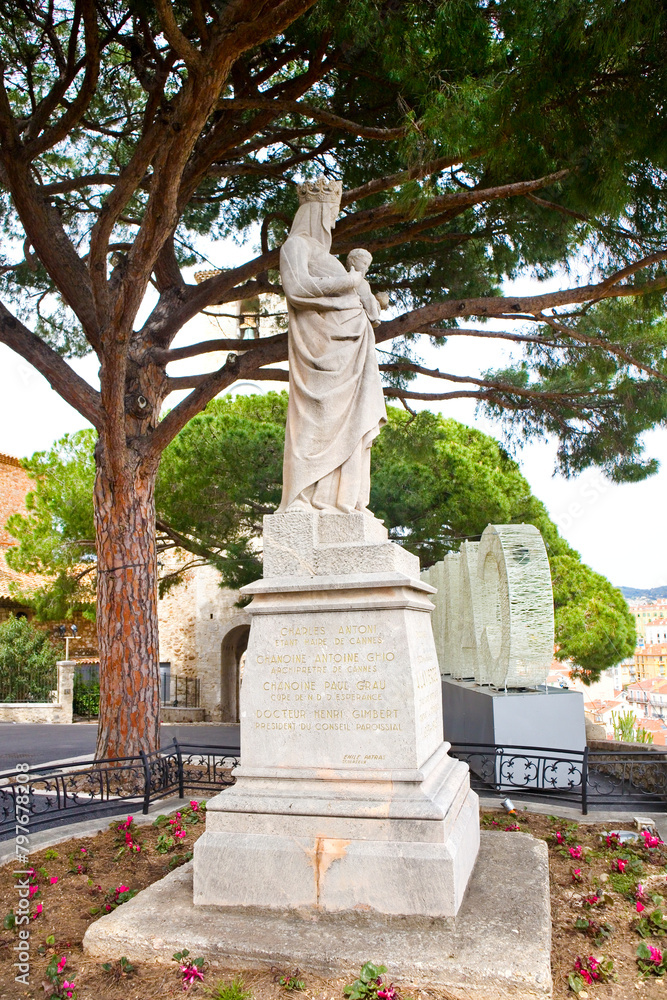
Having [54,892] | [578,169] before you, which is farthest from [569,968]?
[578,169]

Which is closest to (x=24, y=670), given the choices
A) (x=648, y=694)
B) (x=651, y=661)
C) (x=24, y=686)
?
(x=24, y=686)

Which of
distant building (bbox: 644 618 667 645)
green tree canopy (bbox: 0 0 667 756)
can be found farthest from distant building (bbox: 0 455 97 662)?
distant building (bbox: 644 618 667 645)

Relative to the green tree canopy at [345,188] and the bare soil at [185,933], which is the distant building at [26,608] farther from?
the bare soil at [185,933]

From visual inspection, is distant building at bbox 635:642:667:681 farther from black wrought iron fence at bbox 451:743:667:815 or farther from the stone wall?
black wrought iron fence at bbox 451:743:667:815

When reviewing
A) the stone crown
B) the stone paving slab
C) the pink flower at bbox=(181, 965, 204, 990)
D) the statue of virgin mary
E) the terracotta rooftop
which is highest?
the terracotta rooftop

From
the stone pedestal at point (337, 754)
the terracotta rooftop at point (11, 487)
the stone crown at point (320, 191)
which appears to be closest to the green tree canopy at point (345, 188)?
the stone crown at point (320, 191)

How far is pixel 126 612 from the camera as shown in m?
6.71

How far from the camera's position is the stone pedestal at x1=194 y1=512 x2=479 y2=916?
304cm

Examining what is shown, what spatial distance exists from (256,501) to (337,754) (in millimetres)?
9217

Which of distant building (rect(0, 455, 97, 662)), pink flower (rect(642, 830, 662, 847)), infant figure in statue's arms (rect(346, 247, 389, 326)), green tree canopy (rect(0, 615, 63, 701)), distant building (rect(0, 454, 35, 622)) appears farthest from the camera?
distant building (rect(0, 454, 35, 622))

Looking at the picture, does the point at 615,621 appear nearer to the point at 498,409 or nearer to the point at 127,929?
the point at 498,409

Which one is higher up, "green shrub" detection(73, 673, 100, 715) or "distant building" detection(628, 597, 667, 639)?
"distant building" detection(628, 597, 667, 639)

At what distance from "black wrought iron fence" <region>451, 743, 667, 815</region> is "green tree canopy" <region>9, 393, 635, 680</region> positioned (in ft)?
12.0

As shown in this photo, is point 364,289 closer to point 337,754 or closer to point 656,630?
point 337,754
